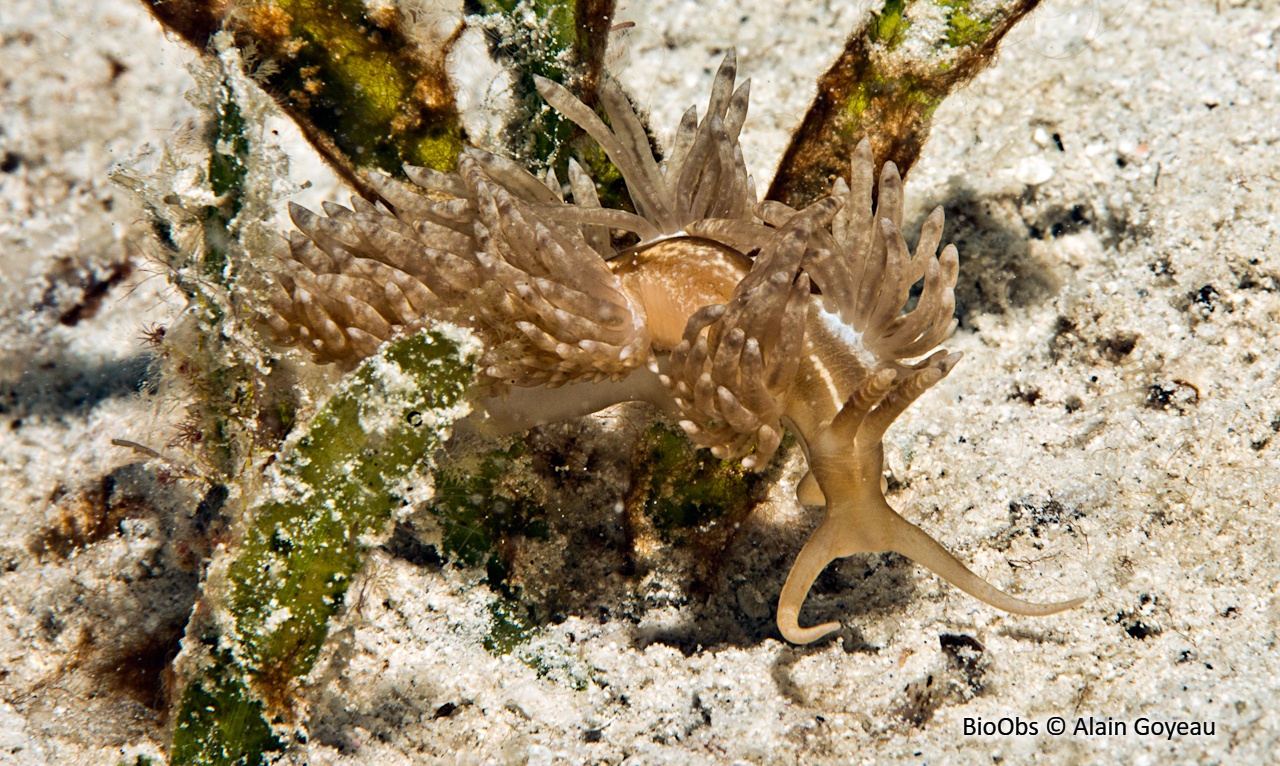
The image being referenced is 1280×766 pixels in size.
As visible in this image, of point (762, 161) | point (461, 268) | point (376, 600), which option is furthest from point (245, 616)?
point (762, 161)

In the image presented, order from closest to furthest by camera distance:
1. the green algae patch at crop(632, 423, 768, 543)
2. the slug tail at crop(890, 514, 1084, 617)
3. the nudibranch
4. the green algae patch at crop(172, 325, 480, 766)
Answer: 1. the green algae patch at crop(172, 325, 480, 766)
2. the slug tail at crop(890, 514, 1084, 617)
3. the nudibranch
4. the green algae patch at crop(632, 423, 768, 543)

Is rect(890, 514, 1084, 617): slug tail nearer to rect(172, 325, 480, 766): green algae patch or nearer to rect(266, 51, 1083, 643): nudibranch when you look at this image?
rect(266, 51, 1083, 643): nudibranch

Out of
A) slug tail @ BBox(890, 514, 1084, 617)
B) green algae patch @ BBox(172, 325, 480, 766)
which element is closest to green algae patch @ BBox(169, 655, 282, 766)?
green algae patch @ BBox(172, 325, 480, 766)

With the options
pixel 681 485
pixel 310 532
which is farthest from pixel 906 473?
pixel 310 532

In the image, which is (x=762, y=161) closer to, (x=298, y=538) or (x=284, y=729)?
(x=298, y=538)

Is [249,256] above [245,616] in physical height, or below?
above

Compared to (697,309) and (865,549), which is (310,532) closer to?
(697,309)

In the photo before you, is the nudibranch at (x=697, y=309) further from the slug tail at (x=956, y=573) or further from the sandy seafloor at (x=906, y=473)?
the sandy seafloor at (x=906, y=473)
